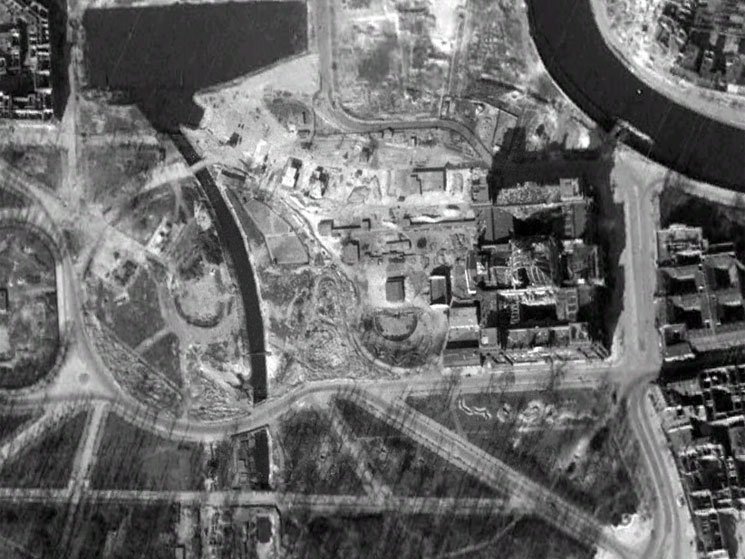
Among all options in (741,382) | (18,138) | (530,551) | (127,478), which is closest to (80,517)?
(127,478)

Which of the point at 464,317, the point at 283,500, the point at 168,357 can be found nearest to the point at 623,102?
the point at 464,317

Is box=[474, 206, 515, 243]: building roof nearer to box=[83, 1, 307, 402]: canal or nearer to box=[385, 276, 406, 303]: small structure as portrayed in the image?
box=[385, 276, 406, 303]: small structure

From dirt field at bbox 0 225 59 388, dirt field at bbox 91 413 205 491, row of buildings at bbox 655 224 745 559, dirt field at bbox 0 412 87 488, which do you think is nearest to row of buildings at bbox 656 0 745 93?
row of buildings at bbox 655 224 745 559

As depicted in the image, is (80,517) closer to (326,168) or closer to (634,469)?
(326,168)

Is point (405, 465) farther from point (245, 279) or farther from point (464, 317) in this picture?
point (245, 279)

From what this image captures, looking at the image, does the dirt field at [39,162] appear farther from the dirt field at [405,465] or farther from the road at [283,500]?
the dirt field at [405,465]
